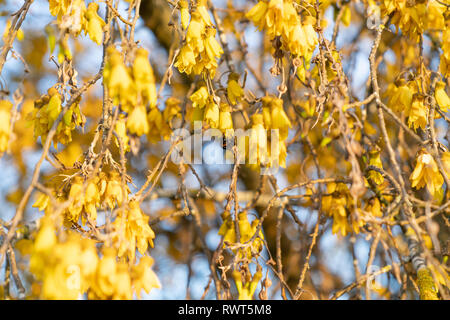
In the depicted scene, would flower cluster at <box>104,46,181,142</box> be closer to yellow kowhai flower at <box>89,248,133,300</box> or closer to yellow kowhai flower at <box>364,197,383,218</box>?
yellow kowhai flower at <box>89,248,133,300</box>

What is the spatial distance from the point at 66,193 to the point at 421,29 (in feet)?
4.67

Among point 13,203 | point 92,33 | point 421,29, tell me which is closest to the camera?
point 92,33

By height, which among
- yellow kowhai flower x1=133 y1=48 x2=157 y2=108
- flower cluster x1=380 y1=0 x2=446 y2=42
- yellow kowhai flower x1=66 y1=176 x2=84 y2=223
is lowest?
yellow kowhai flower x1=66 y1=176 x2=84 y2=223

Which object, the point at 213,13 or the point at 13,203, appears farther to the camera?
the point at 13,203

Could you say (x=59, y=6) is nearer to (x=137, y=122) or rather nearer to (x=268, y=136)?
(x=137, y=122)

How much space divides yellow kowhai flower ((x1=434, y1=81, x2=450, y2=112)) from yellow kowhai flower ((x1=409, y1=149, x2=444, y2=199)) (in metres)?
0.27

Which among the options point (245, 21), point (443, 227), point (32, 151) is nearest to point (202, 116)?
point (245, 21)

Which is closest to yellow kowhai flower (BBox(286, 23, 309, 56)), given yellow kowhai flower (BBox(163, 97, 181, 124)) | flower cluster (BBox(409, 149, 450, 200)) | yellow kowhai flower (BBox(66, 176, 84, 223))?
yellow kowhai flower (BBox(163, 97, 181, 124))

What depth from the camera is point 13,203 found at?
375cm

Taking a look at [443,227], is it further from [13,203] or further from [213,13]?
[13,203]

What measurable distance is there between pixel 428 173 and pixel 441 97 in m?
0.35

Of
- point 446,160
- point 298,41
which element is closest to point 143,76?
point 298,41

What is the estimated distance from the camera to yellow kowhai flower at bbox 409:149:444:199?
6.24 feet

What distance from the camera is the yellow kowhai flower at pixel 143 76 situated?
57.6 inches
